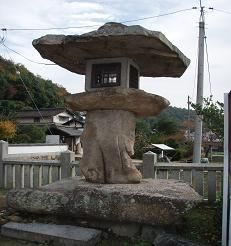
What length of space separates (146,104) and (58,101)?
59.5 meters

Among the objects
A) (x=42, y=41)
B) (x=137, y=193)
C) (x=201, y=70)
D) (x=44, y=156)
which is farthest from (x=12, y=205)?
(x=44, y=156)

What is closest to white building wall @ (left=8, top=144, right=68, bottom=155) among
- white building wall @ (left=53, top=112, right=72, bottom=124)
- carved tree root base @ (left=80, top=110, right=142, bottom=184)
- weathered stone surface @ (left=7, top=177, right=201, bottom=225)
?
carved tree root base @ (left=80, top=110, right=142, bottom=184)

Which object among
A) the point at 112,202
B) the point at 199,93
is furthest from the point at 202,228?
the point at 199,93

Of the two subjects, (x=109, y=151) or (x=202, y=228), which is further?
(x=109, y=151)

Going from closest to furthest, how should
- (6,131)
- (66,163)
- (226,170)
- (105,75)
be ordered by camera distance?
(226,170) → (105,75) → (66,163) → (6,131)

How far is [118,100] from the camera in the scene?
7043 mm

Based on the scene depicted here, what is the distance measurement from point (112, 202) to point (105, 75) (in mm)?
2741

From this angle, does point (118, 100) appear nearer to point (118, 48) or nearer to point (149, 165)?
point (118, 48)

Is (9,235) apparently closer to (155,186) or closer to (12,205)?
(12,205)

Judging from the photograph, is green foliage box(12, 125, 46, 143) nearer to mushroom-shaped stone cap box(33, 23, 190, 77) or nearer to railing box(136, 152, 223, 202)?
railing box(136, 152, 223, 202)

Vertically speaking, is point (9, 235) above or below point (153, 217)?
below

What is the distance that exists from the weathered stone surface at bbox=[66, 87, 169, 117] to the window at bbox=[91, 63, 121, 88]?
473 millimetres

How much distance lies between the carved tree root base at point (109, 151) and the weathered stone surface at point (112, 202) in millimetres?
529

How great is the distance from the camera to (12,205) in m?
6.70
